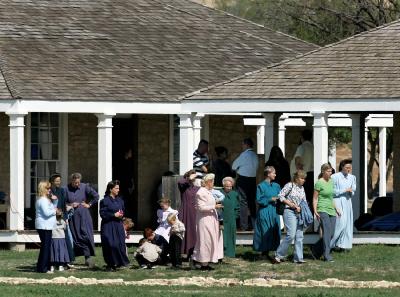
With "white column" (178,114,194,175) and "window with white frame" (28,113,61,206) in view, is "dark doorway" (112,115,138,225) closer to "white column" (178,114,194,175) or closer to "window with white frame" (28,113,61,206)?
"window with white frame" (28,113,61,206)

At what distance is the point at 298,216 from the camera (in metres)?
28.8

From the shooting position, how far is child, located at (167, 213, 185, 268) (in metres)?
28.2

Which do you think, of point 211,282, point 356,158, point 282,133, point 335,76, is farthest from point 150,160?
point 211,282

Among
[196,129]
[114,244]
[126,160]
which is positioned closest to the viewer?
[114,244]

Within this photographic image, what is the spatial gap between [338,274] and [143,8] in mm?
13829

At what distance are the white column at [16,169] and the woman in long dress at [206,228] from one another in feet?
16.6

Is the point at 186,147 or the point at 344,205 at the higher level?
the point at 186,147

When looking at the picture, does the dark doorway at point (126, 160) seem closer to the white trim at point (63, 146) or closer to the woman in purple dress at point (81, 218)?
the white trim at point (63, 146)

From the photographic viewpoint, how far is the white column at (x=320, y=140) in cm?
3161

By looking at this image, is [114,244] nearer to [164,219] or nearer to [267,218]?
[164,219]

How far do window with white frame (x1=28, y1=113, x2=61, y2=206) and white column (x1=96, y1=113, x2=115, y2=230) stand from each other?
7.52ft

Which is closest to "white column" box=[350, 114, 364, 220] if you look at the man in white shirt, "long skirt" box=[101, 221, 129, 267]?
the man in white shirt

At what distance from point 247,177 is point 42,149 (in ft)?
15.9

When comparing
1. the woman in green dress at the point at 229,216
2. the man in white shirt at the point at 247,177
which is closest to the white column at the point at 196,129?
the man in white shirt at the point at 247,177
